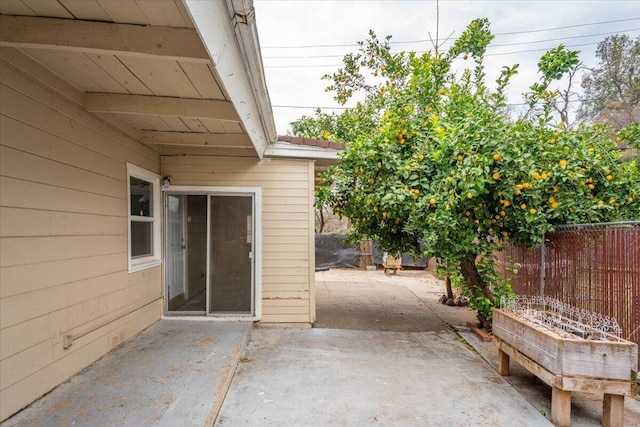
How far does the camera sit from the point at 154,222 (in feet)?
15.9

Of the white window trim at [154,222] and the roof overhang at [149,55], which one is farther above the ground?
the roof overhang at [149,55]

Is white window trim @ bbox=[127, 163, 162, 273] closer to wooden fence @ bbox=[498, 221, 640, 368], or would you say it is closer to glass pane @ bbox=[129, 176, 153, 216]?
glass pane @ bbox=[129, 176, 153, 216]

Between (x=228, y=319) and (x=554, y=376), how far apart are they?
389 centimetres

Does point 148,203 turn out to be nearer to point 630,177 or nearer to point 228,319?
point 228,319

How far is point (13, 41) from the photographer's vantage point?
1.97 meters

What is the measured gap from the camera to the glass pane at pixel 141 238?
431 cm

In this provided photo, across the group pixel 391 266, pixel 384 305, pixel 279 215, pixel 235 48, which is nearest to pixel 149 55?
pixel 235 48

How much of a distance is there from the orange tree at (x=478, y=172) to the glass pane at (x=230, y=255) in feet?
4.79

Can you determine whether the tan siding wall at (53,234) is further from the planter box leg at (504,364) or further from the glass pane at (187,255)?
the planter box leg at (504,364)

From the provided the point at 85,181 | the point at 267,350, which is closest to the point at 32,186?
the point at 85,181

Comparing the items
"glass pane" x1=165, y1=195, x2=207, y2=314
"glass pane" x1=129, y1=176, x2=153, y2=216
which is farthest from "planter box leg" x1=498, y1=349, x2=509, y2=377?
"glass pane" x1=129, y1=176, x2=153, y2=216

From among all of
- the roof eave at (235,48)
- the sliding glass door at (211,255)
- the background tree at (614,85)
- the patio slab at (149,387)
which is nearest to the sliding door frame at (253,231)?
the sliding glass door at (211,255)

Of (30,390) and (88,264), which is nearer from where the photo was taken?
(30,390)

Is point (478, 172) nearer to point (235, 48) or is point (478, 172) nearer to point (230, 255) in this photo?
point (235, 48)
